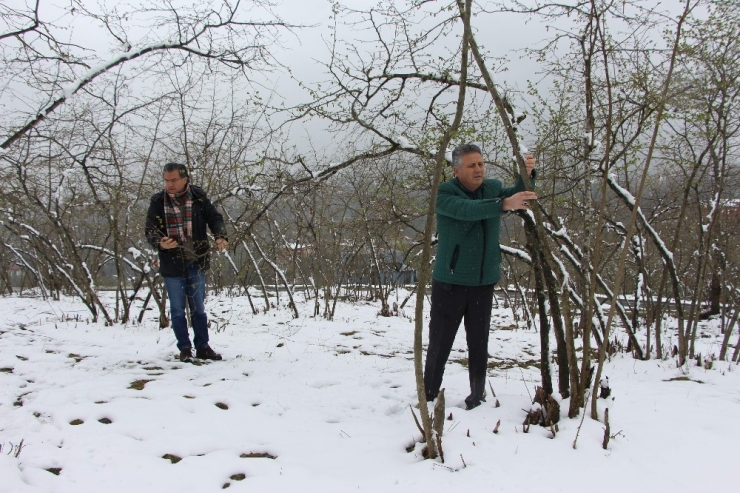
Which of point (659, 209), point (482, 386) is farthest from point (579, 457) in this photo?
point (659, 209)

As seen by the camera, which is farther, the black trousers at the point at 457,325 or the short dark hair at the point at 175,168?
the short dark hair at the point at 175,168

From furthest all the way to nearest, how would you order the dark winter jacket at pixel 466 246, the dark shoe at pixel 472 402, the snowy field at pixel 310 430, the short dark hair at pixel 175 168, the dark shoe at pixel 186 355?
the dark shoe at pixel 186 355 < the short dark hair at pixel 175 168 < the dark shoe at pixel 472 402 < the dark winter jacket at pixel 466 246 < the snowy field at pixel 310 430

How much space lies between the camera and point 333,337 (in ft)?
22.2

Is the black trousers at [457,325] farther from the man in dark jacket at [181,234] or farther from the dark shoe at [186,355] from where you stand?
the dark shoe at [186,355]

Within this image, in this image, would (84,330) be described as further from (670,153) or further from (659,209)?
(659,209)

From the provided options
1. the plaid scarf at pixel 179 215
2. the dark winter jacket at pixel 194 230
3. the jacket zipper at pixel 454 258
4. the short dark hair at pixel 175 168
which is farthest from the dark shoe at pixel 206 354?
the jacket zipper at pixel 454 258

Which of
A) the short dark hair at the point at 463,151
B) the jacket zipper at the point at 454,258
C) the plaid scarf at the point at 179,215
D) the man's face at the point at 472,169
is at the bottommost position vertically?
the jacket zipper at the point at 454,258

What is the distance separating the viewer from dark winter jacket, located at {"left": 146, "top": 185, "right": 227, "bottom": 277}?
3.83 meters

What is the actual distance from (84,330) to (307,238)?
16.2 ft

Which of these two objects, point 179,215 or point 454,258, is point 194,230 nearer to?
point 179,215

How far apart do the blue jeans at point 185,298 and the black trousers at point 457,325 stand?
2141 millimetres

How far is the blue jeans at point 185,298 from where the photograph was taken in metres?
3.91

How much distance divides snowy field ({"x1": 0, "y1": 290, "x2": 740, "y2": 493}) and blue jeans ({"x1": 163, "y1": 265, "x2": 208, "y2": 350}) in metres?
0.33

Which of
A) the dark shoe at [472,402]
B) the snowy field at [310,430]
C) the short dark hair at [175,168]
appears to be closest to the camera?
the snowy field at [310,430]
